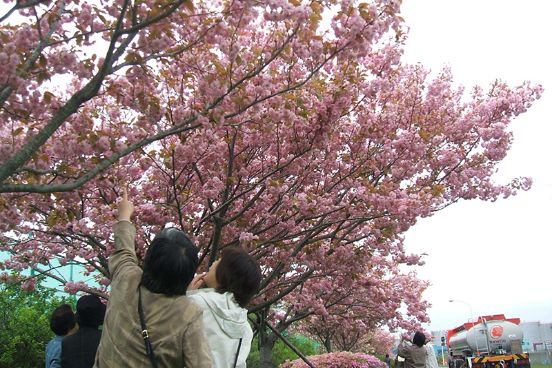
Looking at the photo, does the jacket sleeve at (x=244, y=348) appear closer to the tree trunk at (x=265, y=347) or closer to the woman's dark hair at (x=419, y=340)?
the woman's dark hair at (x=419, y=340)

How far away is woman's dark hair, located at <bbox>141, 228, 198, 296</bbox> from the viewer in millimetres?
1952

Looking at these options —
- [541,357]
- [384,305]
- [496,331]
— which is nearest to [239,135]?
[384,305]

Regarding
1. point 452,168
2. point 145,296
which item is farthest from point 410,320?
point 145,296

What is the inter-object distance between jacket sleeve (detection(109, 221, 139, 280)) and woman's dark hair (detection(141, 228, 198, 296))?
0.13m

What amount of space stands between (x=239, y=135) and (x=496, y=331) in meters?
13.7

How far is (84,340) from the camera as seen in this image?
3.03m

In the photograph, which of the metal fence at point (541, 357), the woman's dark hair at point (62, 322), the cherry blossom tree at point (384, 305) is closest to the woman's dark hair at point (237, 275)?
the woman's dark hair at point (62, 322)

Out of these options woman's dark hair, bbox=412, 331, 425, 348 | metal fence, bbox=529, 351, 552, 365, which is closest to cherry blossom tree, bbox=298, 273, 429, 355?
woman's dark hair, bbox=412, 331, 425, 348

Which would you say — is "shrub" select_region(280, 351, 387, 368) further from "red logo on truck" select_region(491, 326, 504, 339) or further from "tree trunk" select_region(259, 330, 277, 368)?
"red logo on truck" select_region(491, 326, 504, 339)

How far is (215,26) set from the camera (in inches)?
168

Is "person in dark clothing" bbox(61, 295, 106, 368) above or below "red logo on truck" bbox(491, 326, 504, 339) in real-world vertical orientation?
below

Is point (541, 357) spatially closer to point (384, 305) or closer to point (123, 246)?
point (384, 305)

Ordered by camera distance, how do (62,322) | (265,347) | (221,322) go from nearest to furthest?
1. (221,322)
2. (62,322)
3. (265,347)

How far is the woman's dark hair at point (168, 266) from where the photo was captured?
195 cm
